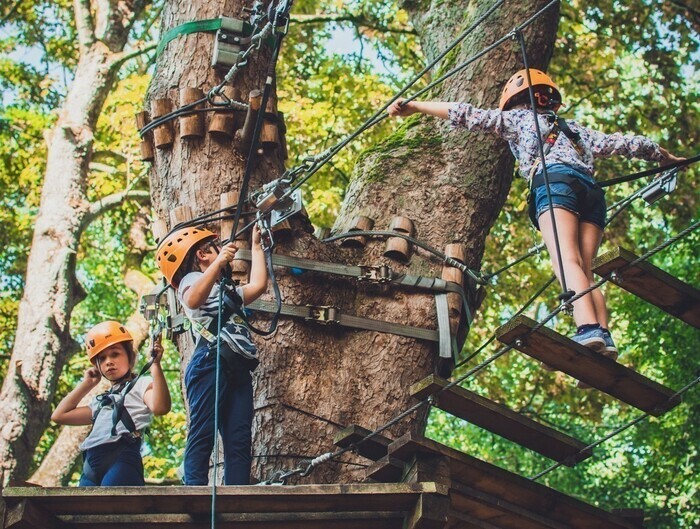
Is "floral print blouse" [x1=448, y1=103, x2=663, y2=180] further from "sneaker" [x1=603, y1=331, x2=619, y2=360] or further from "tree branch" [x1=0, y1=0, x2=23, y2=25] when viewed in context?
"tree branch" [x1=0, y1=0, x2=23, y2=25]

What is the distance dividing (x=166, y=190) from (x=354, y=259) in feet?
3.47

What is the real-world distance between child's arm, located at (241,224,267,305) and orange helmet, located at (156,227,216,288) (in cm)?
25

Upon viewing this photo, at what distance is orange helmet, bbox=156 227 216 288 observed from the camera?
4.79 meters

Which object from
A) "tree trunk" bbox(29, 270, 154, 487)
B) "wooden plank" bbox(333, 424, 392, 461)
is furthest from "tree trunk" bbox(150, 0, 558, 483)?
"tree trunk" bbox(29, 270, 154, 487)

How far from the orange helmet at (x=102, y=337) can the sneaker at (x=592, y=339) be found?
2156mm

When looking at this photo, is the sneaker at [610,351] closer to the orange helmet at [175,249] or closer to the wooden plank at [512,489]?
the wooden plank at [512,489]

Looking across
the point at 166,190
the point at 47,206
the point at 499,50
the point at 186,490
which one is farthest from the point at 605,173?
the point at 186,490

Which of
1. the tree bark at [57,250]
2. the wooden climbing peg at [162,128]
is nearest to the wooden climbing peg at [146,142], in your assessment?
the wooden climbing peg at [162,128]

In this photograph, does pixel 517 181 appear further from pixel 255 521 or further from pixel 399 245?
pixel 255 521

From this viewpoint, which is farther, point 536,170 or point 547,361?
point 536,170

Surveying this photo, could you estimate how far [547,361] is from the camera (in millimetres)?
4125

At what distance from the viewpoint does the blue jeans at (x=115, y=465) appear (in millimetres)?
4793

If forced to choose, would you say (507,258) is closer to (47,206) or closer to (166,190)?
(47,206)

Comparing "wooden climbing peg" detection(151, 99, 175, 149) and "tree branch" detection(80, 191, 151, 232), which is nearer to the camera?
"wooden climbing peg" detection(151, 99, 175, 149)
